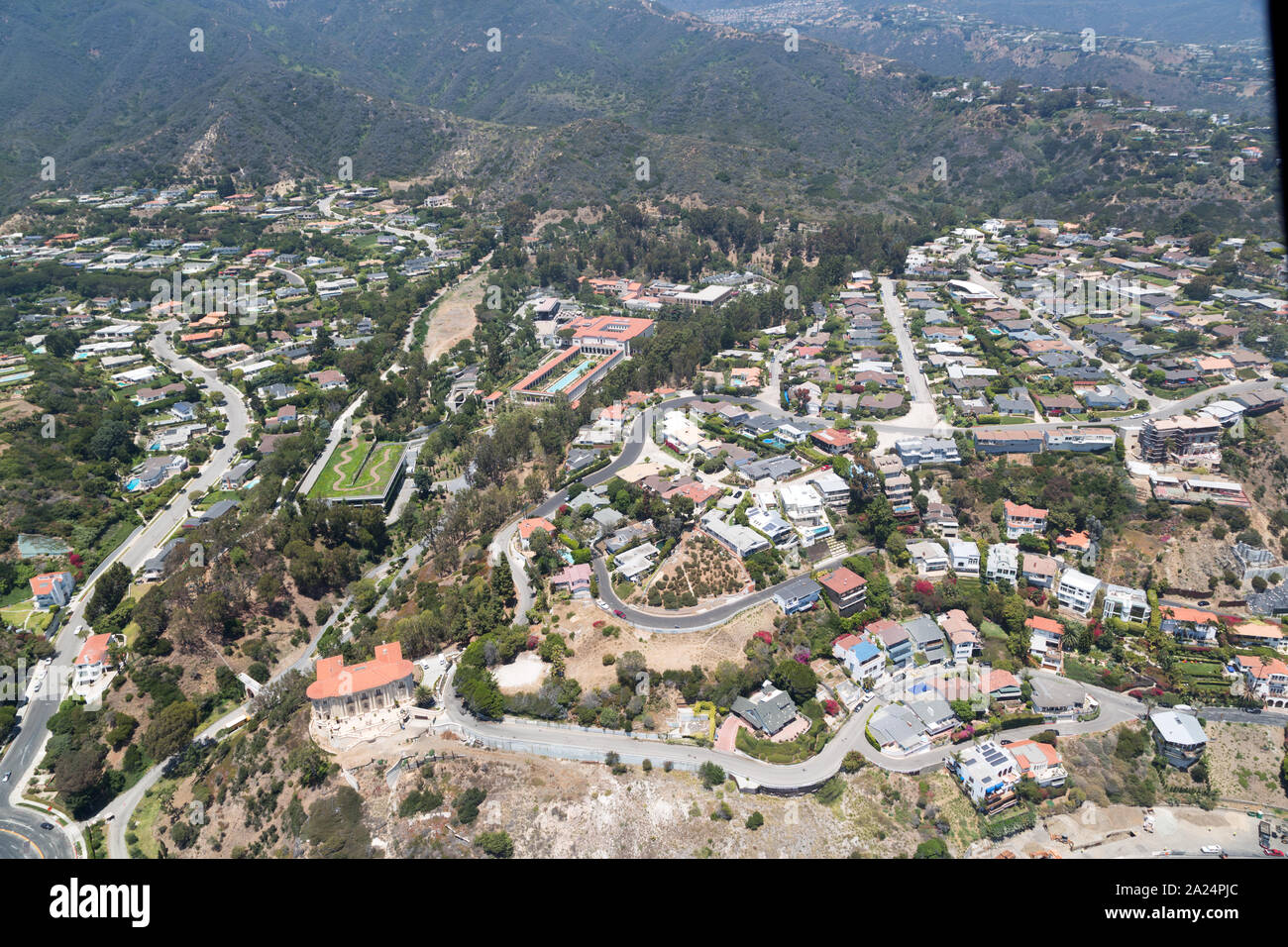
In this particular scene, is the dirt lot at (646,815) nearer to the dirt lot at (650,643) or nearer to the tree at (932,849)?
the tree at (932,849)

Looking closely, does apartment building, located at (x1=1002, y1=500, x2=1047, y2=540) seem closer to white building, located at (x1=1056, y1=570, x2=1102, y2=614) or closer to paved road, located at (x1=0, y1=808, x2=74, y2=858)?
white building, located at (x1=1056, y1=570, x2=1102, y2=614)

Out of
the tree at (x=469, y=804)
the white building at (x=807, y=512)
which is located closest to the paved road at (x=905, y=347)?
the white building at (x=807, y=512)

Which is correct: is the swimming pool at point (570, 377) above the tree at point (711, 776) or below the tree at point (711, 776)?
above

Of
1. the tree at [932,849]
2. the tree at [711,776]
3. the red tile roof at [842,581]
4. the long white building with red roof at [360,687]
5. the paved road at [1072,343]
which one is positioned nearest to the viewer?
the tree at [932,849]

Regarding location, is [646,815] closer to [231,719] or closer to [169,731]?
[231,719]

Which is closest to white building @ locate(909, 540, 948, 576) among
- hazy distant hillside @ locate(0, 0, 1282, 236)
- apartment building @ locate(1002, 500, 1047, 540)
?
apartment building @ locate(1002, 500, 1047, 540)

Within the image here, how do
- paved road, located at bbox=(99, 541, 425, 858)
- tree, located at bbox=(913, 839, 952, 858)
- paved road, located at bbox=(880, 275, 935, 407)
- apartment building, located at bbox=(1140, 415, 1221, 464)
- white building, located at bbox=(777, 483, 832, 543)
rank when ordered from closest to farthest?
tree, located at bbox=(913, 839, 952, 858) → paved road, located at bbox=(99, 541, 425, 858) → white building, located at bbox=(777, 483, 832, 543) → apartment building, located at bbox=(1140, 415, 1221, 464) → paved road, located at bbox=(880, 275, 935, 407)

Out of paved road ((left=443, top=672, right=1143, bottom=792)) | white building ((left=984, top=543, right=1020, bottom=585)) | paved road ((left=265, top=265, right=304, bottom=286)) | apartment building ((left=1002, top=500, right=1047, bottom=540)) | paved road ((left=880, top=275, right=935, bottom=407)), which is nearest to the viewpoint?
paved road ((left=443, top=672, right=1143, bottom=792))

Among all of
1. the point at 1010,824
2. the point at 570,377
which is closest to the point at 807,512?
the point at 1010,824
